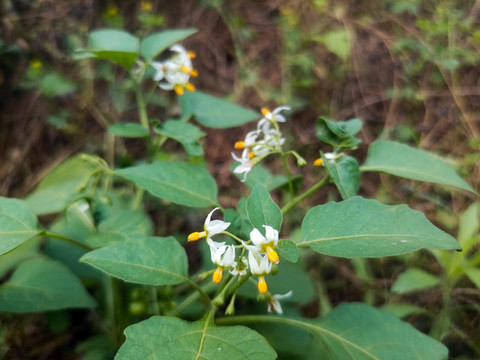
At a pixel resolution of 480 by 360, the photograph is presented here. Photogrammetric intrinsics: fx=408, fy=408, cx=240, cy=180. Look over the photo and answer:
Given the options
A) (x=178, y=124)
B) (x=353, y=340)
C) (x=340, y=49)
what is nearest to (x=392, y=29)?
(x=340, y=49)

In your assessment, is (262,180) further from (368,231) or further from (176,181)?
(368,231)

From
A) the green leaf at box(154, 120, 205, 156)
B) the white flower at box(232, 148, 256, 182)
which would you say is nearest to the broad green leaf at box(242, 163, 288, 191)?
the white flower at box(232, 148, 256, 182)

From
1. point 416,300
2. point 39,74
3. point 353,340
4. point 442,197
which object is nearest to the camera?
point 353,340

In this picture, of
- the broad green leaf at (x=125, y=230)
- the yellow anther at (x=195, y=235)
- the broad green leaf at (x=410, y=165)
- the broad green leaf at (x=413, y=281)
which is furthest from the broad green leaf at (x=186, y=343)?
the broad green leaf at (x=413, y=281)

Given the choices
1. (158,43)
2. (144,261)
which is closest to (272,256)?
(144,261)

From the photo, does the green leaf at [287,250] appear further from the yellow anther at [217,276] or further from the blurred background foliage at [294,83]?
the blurred background foliage at [294,83]

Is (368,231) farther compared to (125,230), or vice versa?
(125,230)

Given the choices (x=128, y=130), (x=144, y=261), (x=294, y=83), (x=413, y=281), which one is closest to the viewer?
(x=144, y=261)

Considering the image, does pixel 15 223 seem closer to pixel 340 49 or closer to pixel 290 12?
pixel 340 49
